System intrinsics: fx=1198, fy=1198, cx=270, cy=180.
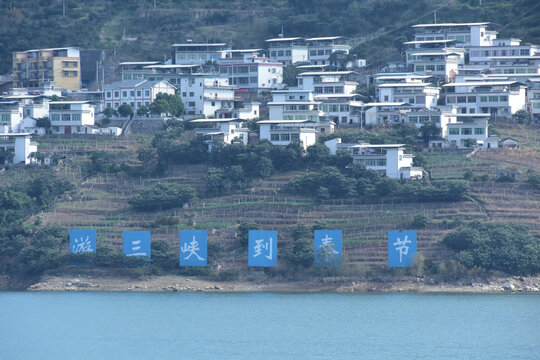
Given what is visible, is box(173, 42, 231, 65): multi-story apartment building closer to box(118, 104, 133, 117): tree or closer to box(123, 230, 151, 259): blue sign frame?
box(118, 104, 133, 117): tree

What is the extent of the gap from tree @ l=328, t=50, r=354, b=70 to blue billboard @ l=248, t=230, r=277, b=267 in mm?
26333

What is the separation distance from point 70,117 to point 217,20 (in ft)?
74.9

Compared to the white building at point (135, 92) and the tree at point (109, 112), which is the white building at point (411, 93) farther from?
the tree at point (109, 112)

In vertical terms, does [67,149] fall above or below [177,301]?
above

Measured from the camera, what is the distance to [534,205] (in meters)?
55.2

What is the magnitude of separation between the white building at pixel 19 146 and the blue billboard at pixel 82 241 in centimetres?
1153

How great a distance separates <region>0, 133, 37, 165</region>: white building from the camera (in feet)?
216

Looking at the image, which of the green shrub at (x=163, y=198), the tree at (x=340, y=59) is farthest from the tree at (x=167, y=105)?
the tree at (x=340, y=59)

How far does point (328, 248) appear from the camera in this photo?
5312 centimetres

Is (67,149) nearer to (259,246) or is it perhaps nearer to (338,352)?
(259,246)

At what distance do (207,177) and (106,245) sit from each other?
7.10 metres

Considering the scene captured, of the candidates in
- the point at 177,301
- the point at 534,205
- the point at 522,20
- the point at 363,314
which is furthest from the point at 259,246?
the point at 522,20

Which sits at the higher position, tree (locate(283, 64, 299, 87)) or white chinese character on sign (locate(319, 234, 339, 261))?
tree (locate(283, 64, 299, 87))

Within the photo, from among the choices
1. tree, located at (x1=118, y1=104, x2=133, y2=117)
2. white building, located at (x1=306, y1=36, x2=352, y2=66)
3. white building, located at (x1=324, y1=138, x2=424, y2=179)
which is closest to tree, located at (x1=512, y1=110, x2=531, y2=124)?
white building, located at (x1=324, y1=138, x2=424, y2=179)
